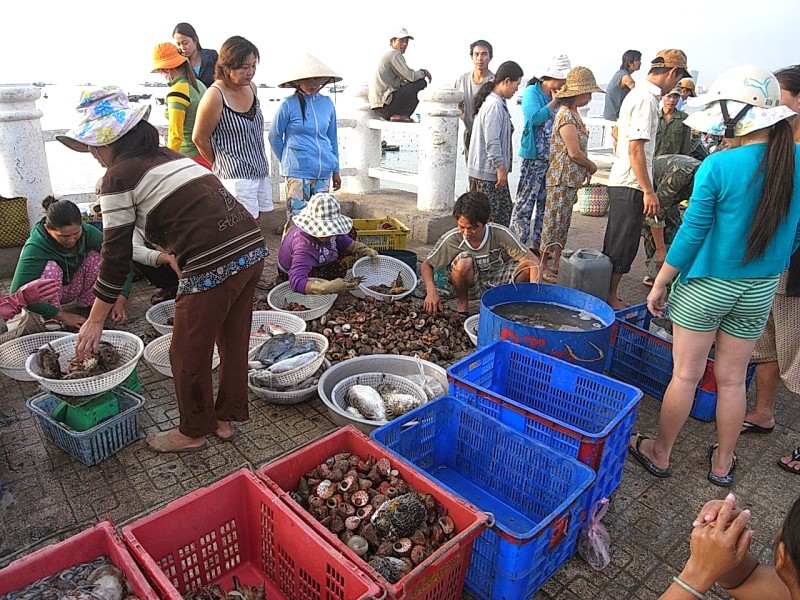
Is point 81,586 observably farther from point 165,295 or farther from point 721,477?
point 165,295

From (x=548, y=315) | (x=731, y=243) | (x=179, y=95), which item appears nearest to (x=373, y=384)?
(x=548, y=315)

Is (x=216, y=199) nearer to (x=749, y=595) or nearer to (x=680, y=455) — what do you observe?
(x=749, y=595)

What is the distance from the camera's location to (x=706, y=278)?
296 cm

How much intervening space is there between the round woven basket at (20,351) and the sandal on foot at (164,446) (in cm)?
114

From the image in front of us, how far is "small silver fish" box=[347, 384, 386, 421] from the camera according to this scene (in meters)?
3.57

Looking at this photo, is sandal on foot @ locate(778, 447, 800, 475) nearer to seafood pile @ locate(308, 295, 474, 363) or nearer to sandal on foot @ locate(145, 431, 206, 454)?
seafood pile @ locate(308, 295, 474, 363)

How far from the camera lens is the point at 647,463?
3.44 m

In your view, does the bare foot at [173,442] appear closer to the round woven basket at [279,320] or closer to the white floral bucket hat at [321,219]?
the round woven basket at [279,320]

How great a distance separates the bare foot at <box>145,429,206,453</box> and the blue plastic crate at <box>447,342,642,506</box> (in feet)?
5.16

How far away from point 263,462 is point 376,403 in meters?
0.76

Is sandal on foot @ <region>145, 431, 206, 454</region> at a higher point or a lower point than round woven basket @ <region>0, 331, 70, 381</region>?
lower

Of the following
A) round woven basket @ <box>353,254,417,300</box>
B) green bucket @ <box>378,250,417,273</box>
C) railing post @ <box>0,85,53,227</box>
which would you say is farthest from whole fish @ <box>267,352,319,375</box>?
railing post @ <box>0,85,53,227</box>

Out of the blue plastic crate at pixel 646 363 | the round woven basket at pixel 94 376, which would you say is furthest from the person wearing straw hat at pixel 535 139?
the round woven basket at pixel 94 376

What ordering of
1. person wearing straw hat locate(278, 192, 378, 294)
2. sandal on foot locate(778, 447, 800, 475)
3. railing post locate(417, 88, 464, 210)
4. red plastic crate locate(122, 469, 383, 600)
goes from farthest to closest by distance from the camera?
railing post locate(417, 88, 464, 210), person wearing straw hat locate(278, 192, 378, 294), sandal on foot locate(778, 447, 800, 475), red plastic crate locate(122, 469, 383, 600)
